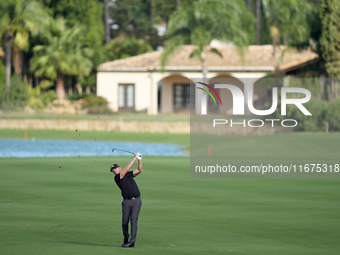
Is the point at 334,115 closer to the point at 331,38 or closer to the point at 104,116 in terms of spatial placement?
the point at 331,38

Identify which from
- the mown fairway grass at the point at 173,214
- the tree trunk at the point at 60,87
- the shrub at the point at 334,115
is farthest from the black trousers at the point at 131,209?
the tree trunk at the point at 60,87

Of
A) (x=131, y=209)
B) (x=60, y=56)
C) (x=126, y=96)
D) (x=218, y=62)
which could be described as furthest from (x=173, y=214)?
(x=60, y=56)

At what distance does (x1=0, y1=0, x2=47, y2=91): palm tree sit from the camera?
58.0 meters

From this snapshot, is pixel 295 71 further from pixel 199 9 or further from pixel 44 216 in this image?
pixel 44 216

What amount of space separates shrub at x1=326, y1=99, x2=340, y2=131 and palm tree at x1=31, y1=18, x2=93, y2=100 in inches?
1063

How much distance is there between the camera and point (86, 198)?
19766 mm

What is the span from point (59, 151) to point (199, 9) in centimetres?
1653

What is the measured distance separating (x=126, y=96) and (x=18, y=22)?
33.3 ft

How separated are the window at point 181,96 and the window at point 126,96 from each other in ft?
11.2

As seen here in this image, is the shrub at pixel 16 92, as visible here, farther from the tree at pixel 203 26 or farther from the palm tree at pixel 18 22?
the tree at pixel 203 26

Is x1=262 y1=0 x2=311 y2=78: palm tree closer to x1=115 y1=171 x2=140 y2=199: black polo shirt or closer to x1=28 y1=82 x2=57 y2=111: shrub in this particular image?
x1=28 y1=82 x2=57 y2=111: shrub

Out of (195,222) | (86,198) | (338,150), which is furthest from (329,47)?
(195,222)

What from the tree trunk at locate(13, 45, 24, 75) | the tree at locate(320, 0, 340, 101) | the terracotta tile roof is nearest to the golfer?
the tree at locate(320, 0, 340, 101)

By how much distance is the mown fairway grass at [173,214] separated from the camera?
1275cm
